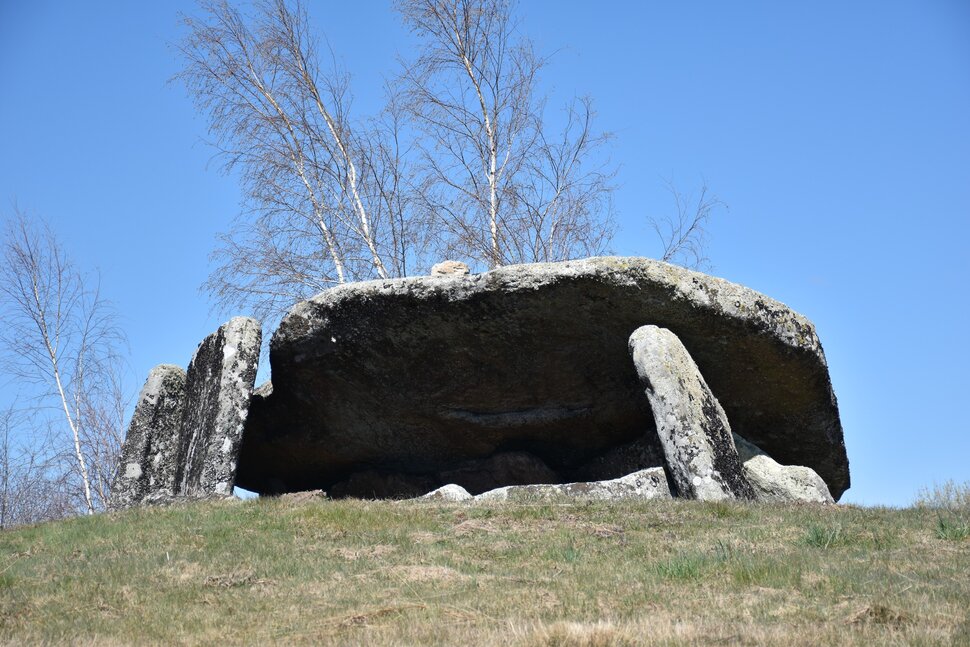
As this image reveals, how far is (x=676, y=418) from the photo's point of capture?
12594mm

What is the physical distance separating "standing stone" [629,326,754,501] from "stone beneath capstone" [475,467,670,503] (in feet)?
2.10

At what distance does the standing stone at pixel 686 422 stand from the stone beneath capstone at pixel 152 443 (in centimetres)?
705

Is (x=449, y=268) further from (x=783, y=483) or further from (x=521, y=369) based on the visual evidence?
(x=783, y=483)

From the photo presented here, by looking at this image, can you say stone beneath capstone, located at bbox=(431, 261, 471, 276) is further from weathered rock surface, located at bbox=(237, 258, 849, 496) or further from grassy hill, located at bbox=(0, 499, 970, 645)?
grassy hill, located at bbox=(0, 499, 970, 645)

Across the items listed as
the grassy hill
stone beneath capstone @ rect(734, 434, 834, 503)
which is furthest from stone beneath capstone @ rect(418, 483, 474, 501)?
stone beneath capstone @ rect(734, 434, 834, 503)

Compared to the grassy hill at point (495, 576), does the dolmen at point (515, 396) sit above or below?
above

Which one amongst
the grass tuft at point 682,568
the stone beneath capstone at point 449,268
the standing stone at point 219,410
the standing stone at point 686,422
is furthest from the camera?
the stone beneath capstone at point 449,268

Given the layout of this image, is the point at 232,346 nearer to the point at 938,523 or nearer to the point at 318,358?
the point at 318,358

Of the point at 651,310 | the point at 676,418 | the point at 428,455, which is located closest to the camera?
the point at 676,418

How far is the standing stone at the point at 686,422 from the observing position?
12273 mm

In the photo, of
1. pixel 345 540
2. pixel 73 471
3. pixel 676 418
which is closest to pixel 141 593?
pixel 345 540

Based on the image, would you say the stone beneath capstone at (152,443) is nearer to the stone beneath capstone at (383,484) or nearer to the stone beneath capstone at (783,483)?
the stone beneath capstone at (383,484)

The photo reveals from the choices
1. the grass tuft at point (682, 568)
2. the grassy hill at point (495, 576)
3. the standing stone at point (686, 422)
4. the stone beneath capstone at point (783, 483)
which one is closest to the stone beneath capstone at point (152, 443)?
the grassy hill at point (495, 576)

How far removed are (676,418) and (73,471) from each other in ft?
54.7
